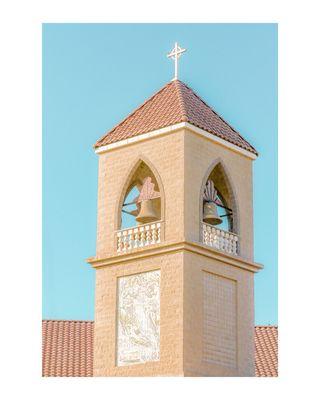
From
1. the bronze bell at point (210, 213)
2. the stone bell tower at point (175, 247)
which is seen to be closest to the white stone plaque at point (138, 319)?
the stone bell tower at point (175, 247)

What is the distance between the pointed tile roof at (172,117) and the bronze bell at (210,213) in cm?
145

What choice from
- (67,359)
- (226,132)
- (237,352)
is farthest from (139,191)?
(67,359)

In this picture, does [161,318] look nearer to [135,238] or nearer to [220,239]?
[135,238]

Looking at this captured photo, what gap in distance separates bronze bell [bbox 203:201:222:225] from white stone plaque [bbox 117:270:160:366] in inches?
65.8

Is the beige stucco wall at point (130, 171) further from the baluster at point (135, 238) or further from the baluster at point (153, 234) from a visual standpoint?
the baluster at point (135, 238)

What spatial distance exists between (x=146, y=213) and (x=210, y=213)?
4.28 feet

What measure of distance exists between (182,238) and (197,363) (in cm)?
240

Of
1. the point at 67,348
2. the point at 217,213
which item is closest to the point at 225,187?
the point at 217,213

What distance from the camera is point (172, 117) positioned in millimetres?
25219

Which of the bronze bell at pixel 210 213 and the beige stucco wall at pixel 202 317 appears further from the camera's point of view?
the bronze bell at pixel 210 213

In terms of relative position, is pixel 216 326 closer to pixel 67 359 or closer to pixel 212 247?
pixel 212 247

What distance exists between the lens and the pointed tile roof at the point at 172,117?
25359 mm

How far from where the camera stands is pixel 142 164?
84.6 feet

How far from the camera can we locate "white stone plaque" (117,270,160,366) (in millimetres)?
24016
